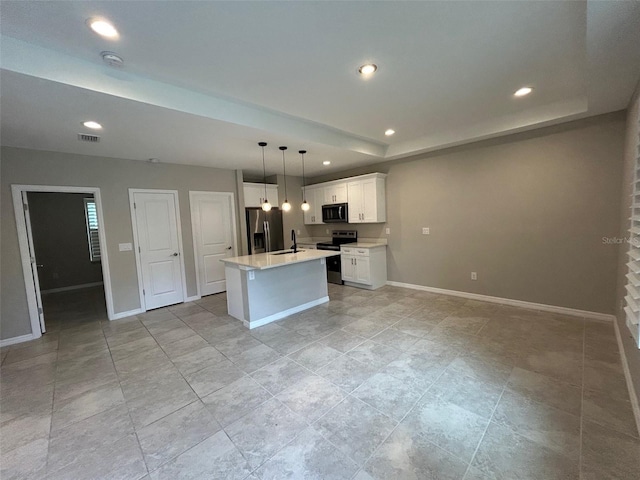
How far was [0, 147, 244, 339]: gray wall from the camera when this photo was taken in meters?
3.45

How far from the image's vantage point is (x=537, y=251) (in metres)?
3.80

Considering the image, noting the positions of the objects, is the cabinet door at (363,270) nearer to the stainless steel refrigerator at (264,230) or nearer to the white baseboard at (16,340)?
the stainless steel refrigerator at (264,230)

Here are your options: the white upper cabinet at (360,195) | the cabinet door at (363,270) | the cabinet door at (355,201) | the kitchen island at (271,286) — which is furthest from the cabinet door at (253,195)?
the cabinet door at (363,270)

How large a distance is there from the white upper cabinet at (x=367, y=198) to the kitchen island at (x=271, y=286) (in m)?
1.56

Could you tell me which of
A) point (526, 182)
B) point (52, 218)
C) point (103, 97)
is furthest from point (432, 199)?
point (52, 218)

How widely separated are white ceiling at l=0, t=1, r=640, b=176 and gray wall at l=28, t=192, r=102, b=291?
11.7 ft

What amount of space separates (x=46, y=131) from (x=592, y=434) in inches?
225

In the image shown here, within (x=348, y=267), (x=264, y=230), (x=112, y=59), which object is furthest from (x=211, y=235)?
(x=112, y=59)

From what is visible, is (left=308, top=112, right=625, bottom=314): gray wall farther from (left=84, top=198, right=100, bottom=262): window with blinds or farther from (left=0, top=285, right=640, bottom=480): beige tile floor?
(left=84, top=198, right=100, bottom=262): window with blinds

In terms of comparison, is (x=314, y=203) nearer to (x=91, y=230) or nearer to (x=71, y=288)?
(x=91, y=230)

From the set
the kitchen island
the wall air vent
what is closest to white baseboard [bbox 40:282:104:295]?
the wall air vent

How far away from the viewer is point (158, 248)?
185 inches

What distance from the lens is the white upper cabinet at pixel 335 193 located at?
19.2 feet

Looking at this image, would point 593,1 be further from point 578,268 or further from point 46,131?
point 46,131
